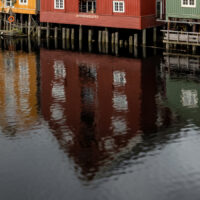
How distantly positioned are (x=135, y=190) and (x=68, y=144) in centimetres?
741

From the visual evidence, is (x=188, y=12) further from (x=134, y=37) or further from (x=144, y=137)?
(x=144, y=137)

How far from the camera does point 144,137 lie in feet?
119

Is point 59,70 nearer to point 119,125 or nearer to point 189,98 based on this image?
point 189,98

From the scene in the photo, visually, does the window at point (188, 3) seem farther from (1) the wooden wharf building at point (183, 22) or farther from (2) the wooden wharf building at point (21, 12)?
(2) the wooden wharf building at point (21, 12)

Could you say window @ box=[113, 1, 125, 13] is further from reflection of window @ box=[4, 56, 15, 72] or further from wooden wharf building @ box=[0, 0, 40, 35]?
wooden wharf building @ box=[0, 0, 40, 35]

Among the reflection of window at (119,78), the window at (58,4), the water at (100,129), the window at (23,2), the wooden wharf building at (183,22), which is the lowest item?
the water at (100,129)

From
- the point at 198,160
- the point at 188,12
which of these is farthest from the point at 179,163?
the point at 188,12

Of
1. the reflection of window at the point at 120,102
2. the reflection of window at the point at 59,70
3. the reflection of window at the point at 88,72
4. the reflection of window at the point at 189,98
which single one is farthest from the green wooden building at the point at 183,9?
the reflection of window at the point at 120,102

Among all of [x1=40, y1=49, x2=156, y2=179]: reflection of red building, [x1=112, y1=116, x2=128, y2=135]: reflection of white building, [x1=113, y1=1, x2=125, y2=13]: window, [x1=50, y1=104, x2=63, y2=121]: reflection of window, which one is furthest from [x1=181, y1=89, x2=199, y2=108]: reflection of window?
[x1=113, y1=1, x2=125, y2=13]: window

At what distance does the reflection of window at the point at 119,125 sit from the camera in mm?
37469

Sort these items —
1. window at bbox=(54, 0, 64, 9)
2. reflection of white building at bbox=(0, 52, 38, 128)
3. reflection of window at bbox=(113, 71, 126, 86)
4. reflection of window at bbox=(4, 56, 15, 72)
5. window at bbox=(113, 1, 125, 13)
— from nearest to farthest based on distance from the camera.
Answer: reflection of white building at bbox=(0, 52, 38, 128) → reflection of window at bbox=(113, 71, 126, 86) → reflection of window at bbox=(4, 56, 15, 72) → window at bbox=(113, 1, 125, 13) → window at bbox=(54, 0, 64, 9)

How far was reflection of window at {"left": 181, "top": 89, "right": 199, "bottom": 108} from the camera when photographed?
1718 inches

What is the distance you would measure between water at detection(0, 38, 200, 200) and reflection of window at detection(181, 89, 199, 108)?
7 cm

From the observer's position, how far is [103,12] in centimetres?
6794
